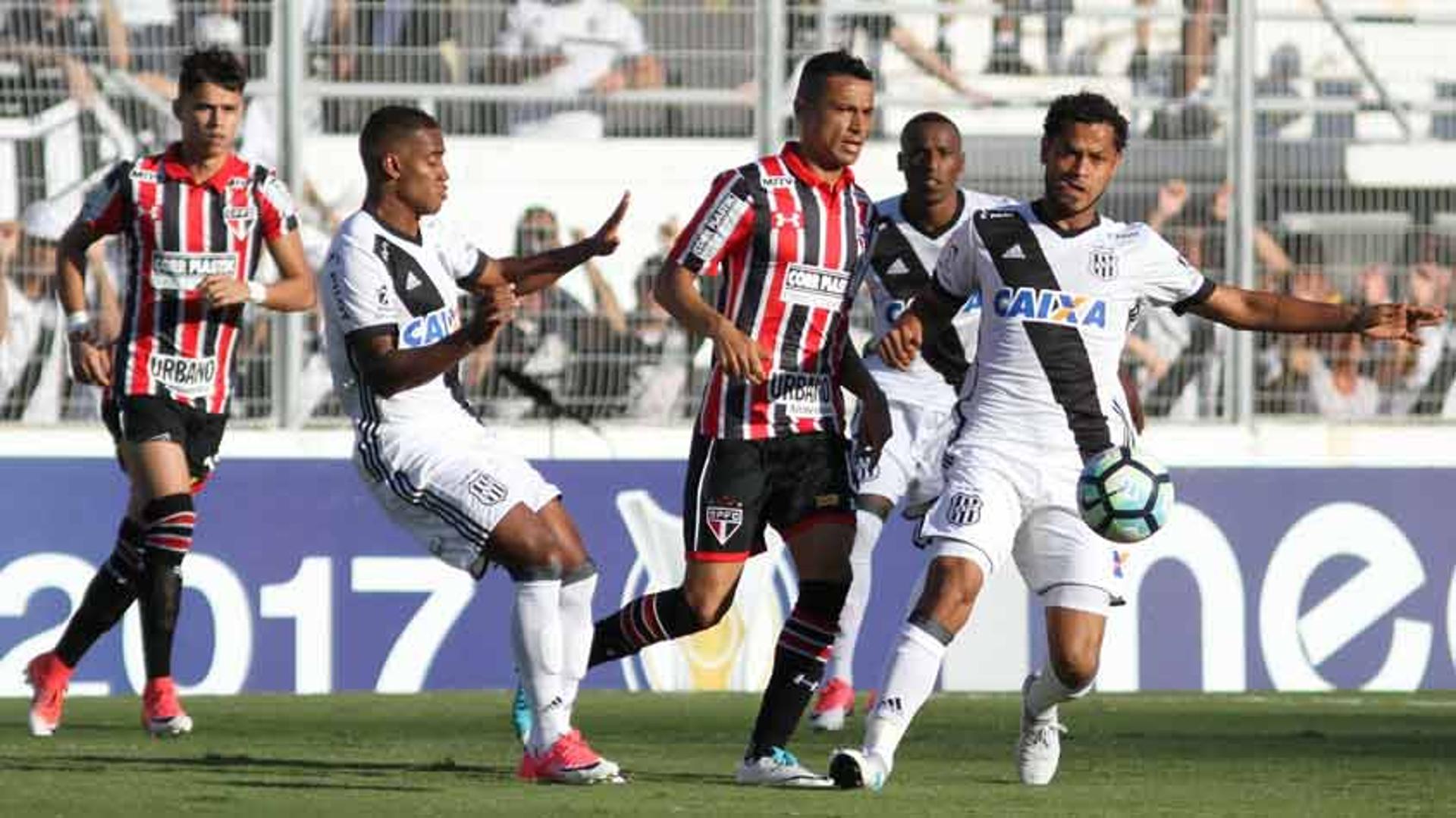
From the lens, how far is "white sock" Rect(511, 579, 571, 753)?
8.36 meters

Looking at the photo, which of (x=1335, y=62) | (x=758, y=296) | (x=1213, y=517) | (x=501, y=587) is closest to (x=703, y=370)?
(x=501, y=587)

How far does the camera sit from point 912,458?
12.0 meters

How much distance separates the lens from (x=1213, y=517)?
46.5ft

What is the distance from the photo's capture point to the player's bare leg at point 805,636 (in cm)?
853

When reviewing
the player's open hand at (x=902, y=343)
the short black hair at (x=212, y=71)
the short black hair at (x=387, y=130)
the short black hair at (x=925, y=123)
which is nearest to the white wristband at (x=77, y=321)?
the short black hair at (x=212, y=71)

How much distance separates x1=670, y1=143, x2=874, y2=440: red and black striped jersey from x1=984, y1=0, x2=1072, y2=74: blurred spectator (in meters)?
6.03

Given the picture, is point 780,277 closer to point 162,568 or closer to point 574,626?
point 574,626

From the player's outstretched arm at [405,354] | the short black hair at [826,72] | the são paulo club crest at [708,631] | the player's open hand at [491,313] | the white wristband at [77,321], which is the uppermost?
the short black hair at [826,72]

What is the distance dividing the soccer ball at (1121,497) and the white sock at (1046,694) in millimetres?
474

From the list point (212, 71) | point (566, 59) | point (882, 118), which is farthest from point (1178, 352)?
point (212, 71)

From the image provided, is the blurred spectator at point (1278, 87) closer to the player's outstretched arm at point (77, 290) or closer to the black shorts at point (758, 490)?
the player's outstretched arm at point (77, 290)

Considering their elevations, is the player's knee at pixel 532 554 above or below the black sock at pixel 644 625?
above

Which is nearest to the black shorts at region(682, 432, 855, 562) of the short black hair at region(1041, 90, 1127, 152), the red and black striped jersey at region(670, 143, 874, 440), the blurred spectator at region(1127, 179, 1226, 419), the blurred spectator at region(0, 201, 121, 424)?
the red and black striped jersey at region(670, 143, 874, 440)

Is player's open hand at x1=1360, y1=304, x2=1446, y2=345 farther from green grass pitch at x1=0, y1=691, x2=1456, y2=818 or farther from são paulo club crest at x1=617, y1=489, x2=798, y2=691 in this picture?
são paulo club crest at x1=617, y1=489, x2=798, y2=691
